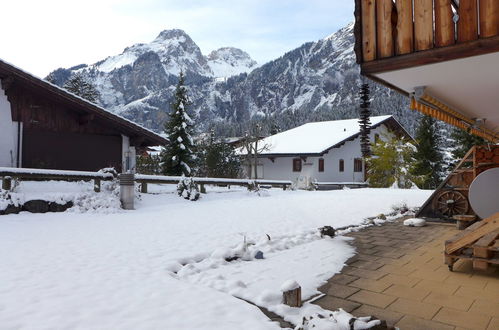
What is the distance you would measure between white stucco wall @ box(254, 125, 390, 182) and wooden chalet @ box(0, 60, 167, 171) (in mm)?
18505

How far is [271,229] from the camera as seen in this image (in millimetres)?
7855

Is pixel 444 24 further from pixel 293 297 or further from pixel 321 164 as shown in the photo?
pixel 321 164

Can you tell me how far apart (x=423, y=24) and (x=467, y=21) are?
43 centimetres

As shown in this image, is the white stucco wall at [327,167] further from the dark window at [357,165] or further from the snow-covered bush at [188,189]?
the snow-covered bush at [188,189]

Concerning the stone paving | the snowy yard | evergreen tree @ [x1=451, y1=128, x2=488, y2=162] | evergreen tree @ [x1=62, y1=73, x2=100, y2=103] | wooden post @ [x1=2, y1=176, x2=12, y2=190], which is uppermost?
evergreen tree @ [x1=62, y1=73, x2=100, y2=103]

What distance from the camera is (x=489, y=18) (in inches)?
140

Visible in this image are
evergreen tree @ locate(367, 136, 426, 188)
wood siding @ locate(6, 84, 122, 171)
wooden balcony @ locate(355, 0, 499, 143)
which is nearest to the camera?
wooden balcony @ locate(355, 0, 499, 143)

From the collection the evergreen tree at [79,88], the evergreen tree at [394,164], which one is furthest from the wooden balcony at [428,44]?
the evergreen tree at [79,88]

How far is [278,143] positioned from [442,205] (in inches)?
1047

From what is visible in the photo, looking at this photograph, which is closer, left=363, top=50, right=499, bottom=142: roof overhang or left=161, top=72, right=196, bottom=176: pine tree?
left=363, top=50, right=499, bottom=142: roof overhang

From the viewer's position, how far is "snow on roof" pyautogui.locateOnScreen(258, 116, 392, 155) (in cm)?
3106

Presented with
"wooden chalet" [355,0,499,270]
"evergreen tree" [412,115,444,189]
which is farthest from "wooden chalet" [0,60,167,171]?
"evergreen tree" [412,115,444,189]

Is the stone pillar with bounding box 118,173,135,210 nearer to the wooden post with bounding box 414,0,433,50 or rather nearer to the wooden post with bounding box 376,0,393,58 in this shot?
the wooden post with bounding box 376,0,393,58

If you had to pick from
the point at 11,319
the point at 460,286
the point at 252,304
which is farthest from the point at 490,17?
the point at 11,319
